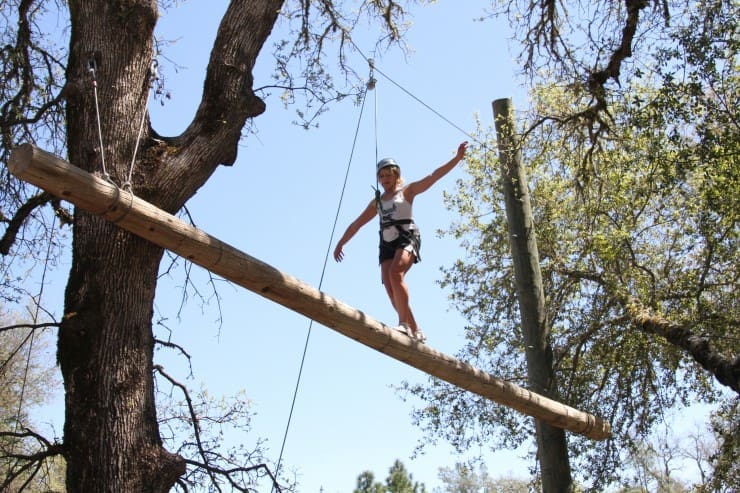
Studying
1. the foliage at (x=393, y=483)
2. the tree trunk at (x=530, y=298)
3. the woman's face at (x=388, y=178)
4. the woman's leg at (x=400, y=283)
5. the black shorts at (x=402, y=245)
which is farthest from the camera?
the foliage at (x=393, y=483)

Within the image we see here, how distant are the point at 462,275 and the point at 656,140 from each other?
4523 mm

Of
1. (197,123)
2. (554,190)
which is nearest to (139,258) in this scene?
(197,123)

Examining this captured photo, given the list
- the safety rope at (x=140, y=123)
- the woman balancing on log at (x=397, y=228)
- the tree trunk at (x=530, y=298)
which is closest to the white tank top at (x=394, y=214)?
the woman balancing on log at (x=397, y=228)

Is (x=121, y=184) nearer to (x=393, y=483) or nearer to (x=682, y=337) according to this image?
(x=682, y=337)

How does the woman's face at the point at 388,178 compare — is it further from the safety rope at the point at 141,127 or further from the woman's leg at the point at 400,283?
the safety rope at the point at 141,127

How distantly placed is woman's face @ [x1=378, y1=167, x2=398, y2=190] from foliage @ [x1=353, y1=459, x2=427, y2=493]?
18.1 metres

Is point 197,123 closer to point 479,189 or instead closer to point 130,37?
point 130,37

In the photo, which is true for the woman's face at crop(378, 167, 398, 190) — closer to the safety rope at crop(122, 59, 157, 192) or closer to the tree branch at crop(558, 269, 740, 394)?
the safety rope at crop(122, 59, 157, 192)

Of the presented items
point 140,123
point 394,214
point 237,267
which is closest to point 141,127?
point 140,123

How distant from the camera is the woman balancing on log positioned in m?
6.71

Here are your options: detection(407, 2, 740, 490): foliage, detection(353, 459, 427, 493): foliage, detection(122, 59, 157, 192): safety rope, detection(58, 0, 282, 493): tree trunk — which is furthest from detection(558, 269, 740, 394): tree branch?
detection(353, 459, 427, 493): foliage

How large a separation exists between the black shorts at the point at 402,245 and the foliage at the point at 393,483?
710 inches

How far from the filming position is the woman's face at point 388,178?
714 centimetres

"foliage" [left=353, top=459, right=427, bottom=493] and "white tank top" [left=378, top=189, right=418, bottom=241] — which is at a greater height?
"foliage" [left=353, top=459, right=427, bottom=493]
